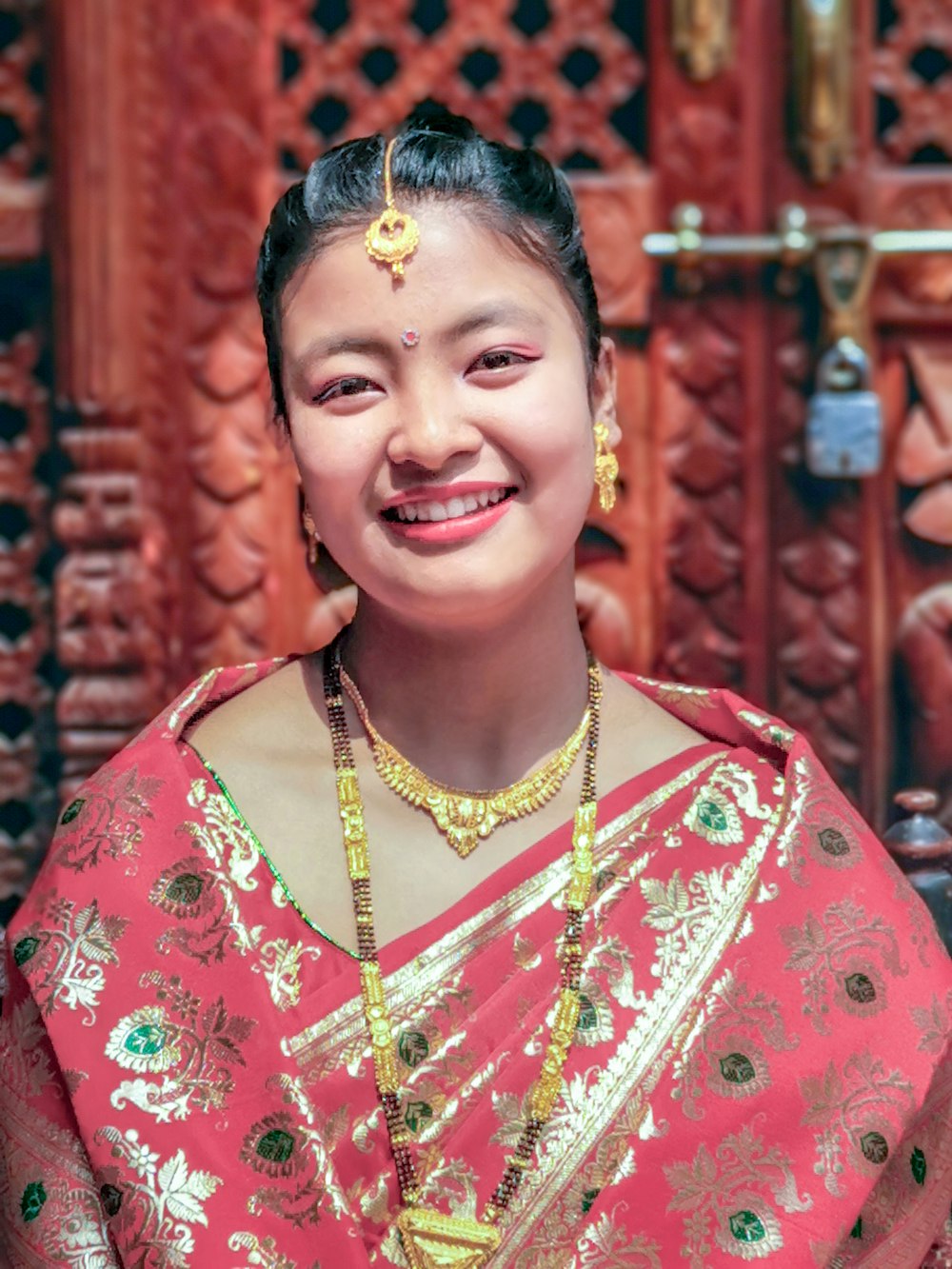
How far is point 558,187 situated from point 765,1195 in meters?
0.80

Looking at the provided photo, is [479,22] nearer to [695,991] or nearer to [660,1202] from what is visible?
[695,991]

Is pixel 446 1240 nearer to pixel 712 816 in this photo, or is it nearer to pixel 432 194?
pixel 712 816

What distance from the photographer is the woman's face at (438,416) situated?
47.7 inches

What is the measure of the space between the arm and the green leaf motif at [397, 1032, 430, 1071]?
0.82ft

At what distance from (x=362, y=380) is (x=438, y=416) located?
74 mm

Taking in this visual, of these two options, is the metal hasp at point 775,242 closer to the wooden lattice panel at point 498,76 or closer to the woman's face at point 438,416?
the wooden lattice panel at point 498,76

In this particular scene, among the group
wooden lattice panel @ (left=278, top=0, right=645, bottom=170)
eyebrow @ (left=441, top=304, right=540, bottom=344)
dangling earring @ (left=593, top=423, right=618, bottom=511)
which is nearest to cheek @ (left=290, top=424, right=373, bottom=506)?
eyebrow @ (left=441, top=304, right=540, bottom=344)

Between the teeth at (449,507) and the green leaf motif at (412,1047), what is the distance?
40 cm

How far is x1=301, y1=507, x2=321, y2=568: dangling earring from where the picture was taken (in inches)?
53.9

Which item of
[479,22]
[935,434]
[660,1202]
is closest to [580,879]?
[660,1202]

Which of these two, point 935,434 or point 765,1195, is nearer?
point 765,1195

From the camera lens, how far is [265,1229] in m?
1.14

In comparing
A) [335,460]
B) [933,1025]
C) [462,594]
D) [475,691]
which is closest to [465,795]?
[475,691]

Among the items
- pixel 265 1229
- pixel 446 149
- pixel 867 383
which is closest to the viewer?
pixel 265 1229
